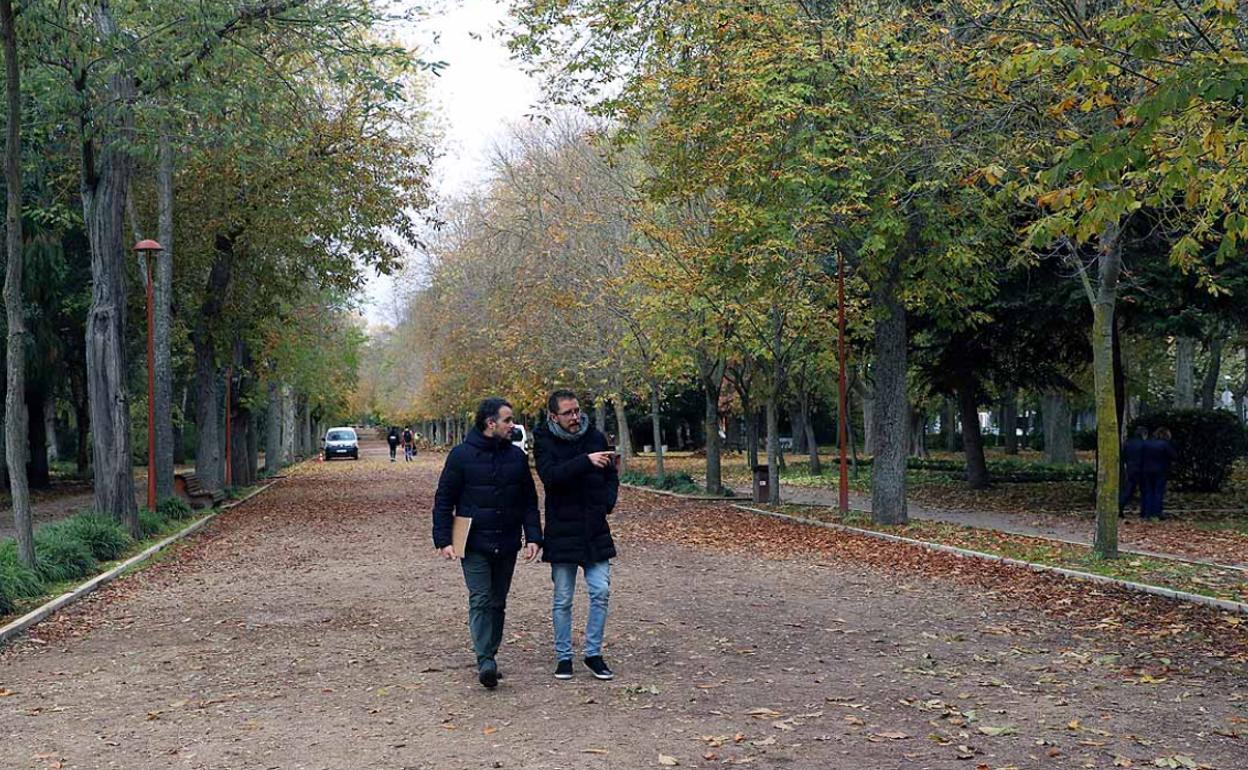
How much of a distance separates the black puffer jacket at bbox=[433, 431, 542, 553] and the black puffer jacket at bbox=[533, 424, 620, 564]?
146 mm

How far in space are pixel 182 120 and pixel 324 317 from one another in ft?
84.2

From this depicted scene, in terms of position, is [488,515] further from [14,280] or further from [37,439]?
[37,439]

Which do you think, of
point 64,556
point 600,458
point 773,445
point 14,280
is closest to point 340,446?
point 773,445

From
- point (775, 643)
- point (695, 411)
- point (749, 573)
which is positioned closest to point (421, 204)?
point (749, 573)

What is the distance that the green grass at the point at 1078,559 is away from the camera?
12.3 meters

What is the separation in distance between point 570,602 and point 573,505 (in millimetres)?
660

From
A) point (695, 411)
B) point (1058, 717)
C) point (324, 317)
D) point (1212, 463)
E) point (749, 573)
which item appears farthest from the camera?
point (695, 411)

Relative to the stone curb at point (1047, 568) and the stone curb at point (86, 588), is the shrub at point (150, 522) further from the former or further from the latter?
the stone curb at point (1047, 568)

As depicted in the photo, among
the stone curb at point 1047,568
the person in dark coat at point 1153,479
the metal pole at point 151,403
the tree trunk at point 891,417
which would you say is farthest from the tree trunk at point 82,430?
the person in dark coat at point 1153,479

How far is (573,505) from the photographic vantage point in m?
8.16

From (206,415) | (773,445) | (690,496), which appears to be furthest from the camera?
(690,496)

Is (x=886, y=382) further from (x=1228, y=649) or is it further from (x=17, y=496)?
(x=17, y=496)

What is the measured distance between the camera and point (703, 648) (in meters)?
9.42

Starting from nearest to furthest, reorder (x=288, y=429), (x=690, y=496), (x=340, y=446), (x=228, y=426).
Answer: (x=690, y=496) → (x=228, y=426) → (x=288, y=429) → (x=340, y=446)
